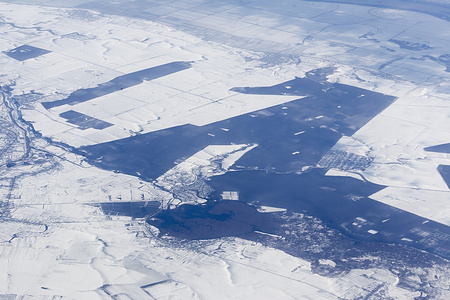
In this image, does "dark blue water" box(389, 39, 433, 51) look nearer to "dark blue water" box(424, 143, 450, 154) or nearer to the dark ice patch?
"dark blue water" box(424, 143, 450, 154)

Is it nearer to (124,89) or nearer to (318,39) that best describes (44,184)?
(124,89)

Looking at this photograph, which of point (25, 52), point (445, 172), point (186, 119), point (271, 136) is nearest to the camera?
point (445, 172)

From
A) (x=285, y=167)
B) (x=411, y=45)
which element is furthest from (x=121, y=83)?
(x=411, y=45)

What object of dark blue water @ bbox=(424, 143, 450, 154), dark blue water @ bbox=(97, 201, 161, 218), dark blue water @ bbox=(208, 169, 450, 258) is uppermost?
dark blue water @ bbox=(424, 143, 450, 154)

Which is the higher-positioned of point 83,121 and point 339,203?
point 339,203

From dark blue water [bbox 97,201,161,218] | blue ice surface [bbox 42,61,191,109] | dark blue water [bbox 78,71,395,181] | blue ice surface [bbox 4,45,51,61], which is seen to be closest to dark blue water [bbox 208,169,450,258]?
dark blue water [bbox 78,71,395,181]

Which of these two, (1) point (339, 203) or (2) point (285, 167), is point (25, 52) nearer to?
(2) point (285, 167)

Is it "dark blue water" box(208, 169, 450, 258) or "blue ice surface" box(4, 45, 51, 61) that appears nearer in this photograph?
"dark blue water" box(208, 169, 450, 258)

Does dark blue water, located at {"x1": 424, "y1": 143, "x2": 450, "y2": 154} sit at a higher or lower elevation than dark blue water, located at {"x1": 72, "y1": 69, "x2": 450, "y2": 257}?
higher
